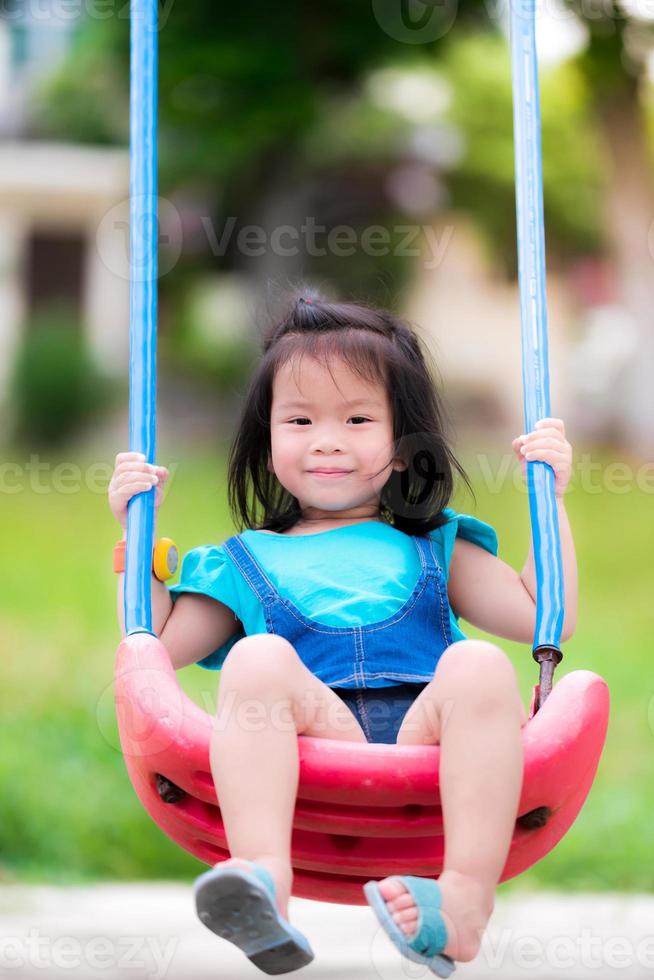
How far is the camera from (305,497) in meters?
2.08

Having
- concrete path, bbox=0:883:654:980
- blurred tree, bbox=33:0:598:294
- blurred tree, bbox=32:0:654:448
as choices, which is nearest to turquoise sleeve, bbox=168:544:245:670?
concrete path, bbox=0:883:654:980

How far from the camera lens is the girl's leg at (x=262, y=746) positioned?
1.64m

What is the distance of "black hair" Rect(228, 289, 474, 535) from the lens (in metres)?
2.11

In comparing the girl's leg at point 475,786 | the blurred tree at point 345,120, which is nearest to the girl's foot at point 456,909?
the girl's leg at point 475,786

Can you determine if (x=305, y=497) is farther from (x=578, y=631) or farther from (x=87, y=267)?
(x=87, y=267)

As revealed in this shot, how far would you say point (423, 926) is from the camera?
156 cm

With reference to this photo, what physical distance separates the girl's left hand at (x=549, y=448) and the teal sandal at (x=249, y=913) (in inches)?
29.1

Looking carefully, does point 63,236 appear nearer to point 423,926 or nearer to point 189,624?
point 189,624

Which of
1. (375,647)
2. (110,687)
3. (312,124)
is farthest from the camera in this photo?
(312,124)

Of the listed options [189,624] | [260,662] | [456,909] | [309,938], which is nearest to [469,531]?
[189,624]

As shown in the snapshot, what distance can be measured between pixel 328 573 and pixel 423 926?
1.94ft

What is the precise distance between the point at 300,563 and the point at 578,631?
3613 millimetres

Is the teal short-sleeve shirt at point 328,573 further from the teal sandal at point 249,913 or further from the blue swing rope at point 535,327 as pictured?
the teal sandal at point 249,913

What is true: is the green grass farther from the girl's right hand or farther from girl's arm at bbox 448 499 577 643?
girl's arm at bbox 448 499 577 643
